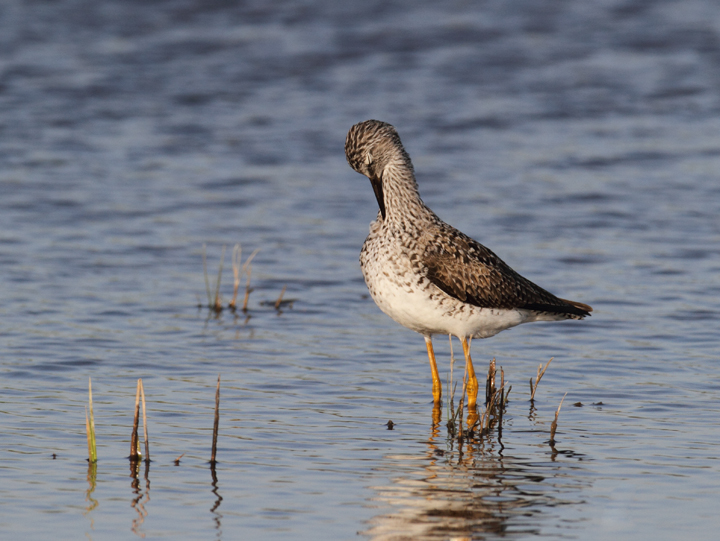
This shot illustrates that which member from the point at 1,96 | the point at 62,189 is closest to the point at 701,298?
the point at 62,189

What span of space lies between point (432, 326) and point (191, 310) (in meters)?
3.76

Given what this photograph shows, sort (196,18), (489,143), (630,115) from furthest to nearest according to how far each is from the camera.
Answer: 1. (196,18)
2. (630,115)
3. (489,143)

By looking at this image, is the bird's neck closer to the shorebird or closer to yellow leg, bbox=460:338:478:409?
the shorebird

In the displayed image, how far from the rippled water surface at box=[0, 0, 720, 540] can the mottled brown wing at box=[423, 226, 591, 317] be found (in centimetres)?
77

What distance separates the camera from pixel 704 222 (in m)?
14.9

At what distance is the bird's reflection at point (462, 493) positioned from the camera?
20.1 feet

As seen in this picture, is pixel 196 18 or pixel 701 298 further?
pixel 196 18

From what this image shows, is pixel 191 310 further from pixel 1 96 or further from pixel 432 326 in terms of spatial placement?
pixel 1 96

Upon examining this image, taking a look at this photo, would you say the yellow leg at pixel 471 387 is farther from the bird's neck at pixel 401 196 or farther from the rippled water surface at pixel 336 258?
the bird's neck at pixel 401 196

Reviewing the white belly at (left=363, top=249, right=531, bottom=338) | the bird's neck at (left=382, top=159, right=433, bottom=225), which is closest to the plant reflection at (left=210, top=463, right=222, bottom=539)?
the white belly at (left=363, top=249, right=531, bottom=338)

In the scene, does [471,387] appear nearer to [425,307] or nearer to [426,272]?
[425,307]

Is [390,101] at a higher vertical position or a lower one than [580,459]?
higher

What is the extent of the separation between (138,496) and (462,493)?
192cm

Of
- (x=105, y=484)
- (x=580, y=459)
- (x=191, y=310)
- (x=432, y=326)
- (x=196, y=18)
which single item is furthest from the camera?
(x=196, y=18)
